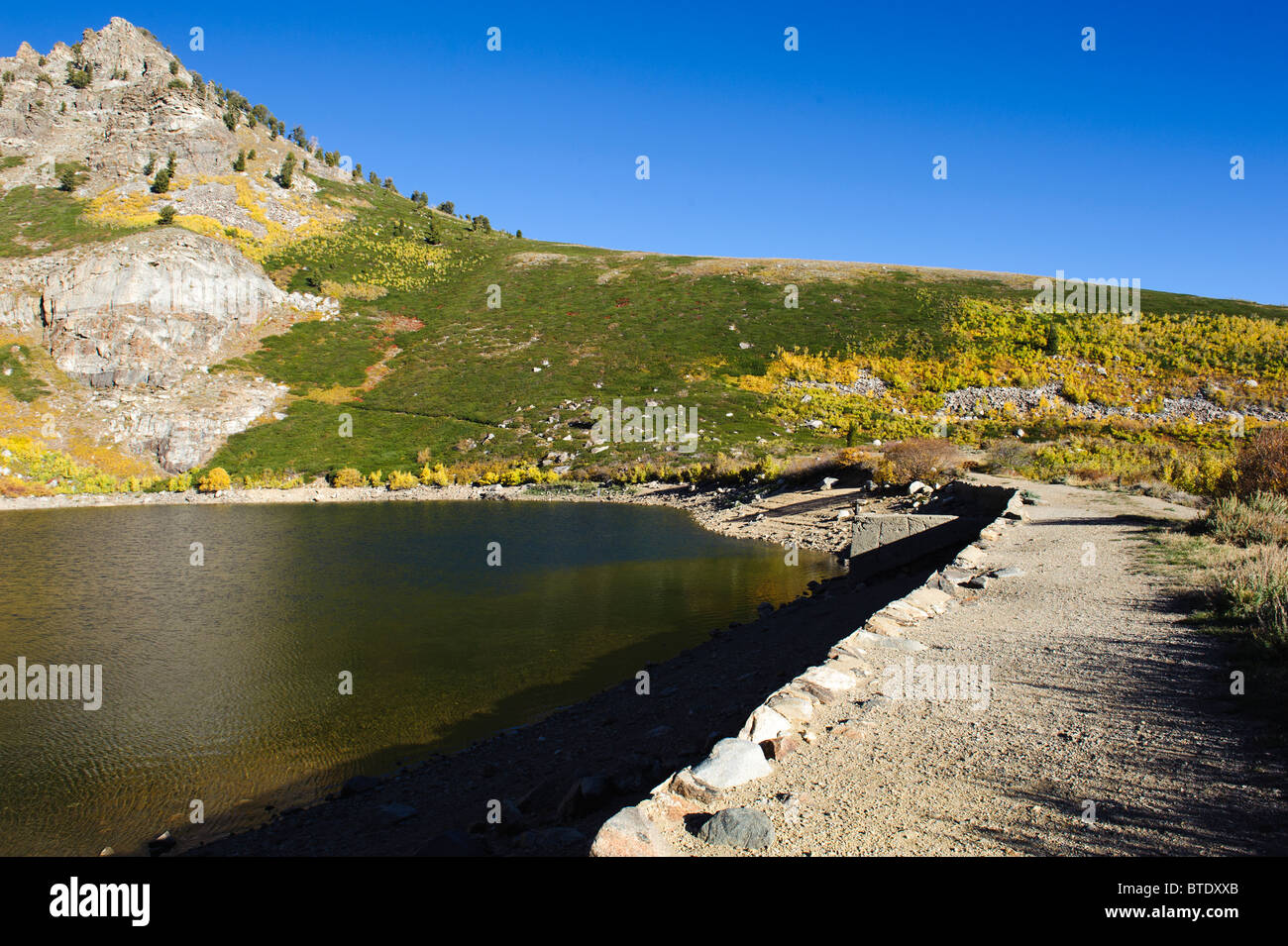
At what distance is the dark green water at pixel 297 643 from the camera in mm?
9453

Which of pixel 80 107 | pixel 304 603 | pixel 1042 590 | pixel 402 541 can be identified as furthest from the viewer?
pixel 80 107

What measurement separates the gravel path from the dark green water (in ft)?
23.8

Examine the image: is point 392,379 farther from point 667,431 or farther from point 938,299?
point 938,299

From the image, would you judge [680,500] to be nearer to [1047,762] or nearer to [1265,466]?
[1265,466]

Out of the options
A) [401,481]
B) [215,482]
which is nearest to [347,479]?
[401,481]

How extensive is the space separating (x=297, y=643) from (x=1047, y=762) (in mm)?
14794

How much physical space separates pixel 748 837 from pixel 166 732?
10963 millimetres

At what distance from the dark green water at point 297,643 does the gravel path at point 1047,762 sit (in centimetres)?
726

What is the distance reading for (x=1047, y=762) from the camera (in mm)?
4879

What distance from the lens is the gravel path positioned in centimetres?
395

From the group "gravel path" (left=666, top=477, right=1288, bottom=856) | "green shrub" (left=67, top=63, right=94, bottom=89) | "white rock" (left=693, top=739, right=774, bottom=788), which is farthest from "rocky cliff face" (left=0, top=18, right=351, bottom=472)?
"gravel path" (left=666, top=477, right=1288, bottom=856)

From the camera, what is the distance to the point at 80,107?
3472 inches

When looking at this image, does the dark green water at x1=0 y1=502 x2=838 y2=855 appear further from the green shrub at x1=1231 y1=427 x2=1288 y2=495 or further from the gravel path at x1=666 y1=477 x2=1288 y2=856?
the green shrub at x1=1231 y1=427 x2=1288 y2=495
